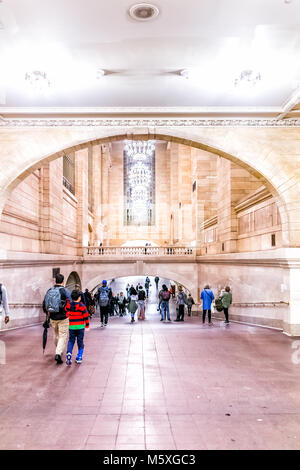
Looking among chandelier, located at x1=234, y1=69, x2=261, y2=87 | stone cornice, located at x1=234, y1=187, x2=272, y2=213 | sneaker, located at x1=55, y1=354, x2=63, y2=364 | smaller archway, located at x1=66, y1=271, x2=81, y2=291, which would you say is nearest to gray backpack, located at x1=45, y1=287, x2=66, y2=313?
sneaker, located at x1=55, y1=354, x2=63, y2=364

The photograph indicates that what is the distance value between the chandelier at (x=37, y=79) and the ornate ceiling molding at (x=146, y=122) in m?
1.47

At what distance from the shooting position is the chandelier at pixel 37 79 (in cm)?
667

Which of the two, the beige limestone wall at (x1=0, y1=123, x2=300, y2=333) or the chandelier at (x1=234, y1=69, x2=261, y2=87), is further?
the beige limestone wall at (x1=0, y1=123, x2=300, y2=333)

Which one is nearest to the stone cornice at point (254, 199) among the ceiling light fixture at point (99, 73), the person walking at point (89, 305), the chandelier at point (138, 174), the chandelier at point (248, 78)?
the chandelier at point (248, 78)

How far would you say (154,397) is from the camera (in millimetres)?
4473

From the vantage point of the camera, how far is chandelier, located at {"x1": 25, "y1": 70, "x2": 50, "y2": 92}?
667cm

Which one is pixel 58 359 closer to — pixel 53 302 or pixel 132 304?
pixel 53 302

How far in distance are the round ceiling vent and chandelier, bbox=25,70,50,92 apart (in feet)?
7.89

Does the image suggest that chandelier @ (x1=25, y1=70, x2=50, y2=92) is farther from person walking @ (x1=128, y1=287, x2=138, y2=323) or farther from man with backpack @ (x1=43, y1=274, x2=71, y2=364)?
person walking @ (x1=128, y1=287, x2=138, y2=323)

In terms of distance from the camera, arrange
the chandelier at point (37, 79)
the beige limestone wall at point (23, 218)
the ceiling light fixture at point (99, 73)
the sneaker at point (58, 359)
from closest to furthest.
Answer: the sneaker at point (58, 359), the ceiling light fixture at point (99, 73), the chandelier at point (37, 79), the beige limestone wall at point (23, 218)

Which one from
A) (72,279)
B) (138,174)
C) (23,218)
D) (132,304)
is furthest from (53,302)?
(138,174)

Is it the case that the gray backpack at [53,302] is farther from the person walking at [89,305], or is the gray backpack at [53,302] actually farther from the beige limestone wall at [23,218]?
the beige limestone wall at [23,218]

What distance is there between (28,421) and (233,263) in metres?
9.59

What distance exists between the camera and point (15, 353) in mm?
6480
